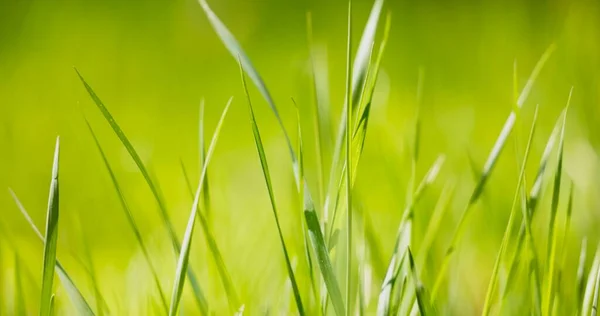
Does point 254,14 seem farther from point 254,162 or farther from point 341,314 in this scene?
point 341,314

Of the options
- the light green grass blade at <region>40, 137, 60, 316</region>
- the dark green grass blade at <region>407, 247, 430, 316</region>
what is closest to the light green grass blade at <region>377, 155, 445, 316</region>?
the dark green grass blade at <region>407, 247, 430, 316</region>

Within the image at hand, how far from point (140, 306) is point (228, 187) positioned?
39 cm

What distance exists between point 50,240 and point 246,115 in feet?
3.22

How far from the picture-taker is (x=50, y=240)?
0.34 m

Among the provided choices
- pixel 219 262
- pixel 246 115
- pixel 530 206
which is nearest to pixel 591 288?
pixel 530 206

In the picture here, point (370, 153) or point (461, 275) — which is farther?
point (370, 153)

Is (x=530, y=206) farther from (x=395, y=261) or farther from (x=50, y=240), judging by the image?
(x=50, y=240)

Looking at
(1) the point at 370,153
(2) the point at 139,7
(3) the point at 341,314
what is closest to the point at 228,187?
(1) the point at 370,153

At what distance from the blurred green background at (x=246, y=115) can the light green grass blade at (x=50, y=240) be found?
15 cm

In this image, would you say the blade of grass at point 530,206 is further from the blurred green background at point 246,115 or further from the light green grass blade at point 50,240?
the light green grass blade at point 50,240

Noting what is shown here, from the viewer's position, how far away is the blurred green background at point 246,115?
2.29 feet

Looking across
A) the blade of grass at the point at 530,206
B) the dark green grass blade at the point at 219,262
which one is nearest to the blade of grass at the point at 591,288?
the blade of grass at the point at 530,206

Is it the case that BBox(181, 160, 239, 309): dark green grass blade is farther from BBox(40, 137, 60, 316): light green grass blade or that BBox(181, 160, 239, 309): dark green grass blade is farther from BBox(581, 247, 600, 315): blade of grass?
BBox(581, 247, 600, 315): blade of grass

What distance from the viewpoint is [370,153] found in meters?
1.07
